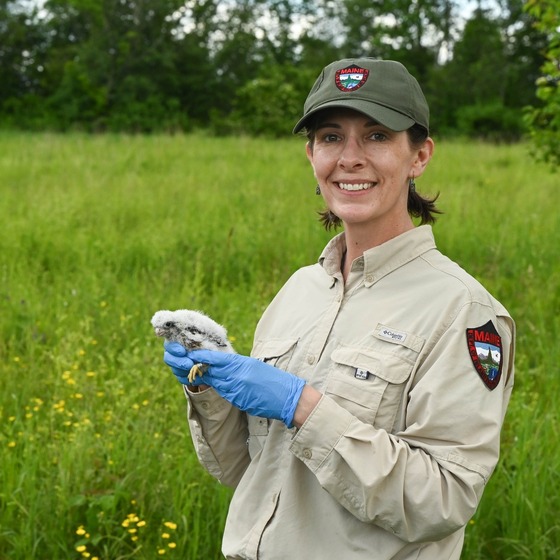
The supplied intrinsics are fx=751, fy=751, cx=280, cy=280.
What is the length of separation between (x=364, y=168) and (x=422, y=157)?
0.21 metres

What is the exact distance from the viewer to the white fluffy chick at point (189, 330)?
192cm

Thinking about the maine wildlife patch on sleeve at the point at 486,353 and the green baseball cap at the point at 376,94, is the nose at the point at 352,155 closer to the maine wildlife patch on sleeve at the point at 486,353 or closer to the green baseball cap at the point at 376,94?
the green baseball cap at the point at 376,94

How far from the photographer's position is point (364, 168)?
1.87m

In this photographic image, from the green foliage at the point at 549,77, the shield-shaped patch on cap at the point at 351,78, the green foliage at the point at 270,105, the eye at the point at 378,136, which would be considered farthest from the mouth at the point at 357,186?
the green foliage at the point at 270,105

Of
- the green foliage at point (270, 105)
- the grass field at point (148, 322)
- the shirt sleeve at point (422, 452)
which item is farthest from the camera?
the green foliage at point (270, 105)

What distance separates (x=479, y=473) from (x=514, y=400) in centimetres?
231

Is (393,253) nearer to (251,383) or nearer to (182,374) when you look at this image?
(251,383)

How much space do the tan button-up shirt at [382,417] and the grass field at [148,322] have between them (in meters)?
0.59

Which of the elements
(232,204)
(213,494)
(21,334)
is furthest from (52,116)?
(213,494)

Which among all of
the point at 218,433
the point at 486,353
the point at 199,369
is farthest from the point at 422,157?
the point at 218,433

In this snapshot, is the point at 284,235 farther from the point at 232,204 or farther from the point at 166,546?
the point at 166,546

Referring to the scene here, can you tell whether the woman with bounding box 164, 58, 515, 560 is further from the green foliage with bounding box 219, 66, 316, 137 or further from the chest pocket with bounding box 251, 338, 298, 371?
the green foliage with bounding box 219, 66, 316, 137

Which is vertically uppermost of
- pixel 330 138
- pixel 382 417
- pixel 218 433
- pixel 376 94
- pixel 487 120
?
pixel 376 94

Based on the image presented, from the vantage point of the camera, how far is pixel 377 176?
187 centimetres
